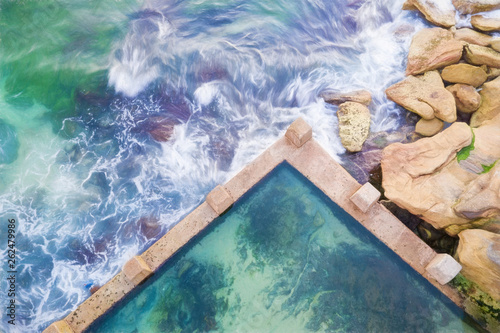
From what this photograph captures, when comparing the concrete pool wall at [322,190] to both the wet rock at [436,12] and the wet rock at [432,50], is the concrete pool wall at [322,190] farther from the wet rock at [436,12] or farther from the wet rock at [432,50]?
→ the wet rock at [436,12]

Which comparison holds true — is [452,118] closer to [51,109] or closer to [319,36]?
[319,36]

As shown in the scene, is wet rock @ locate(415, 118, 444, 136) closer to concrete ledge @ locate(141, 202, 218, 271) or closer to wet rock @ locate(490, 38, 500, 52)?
wet rock @ locate(490, 38, 500, 52)

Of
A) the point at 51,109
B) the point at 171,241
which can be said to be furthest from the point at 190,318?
the point at 51,109

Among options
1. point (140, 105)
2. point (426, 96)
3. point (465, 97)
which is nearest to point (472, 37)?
point (465, 97)

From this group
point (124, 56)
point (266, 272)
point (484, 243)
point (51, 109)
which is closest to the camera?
point (484, 243)

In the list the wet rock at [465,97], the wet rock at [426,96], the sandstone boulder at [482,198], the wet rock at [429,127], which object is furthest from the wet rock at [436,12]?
the sandstone boulder at [482,198]

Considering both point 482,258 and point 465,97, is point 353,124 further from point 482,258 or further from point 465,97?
point 482,258
